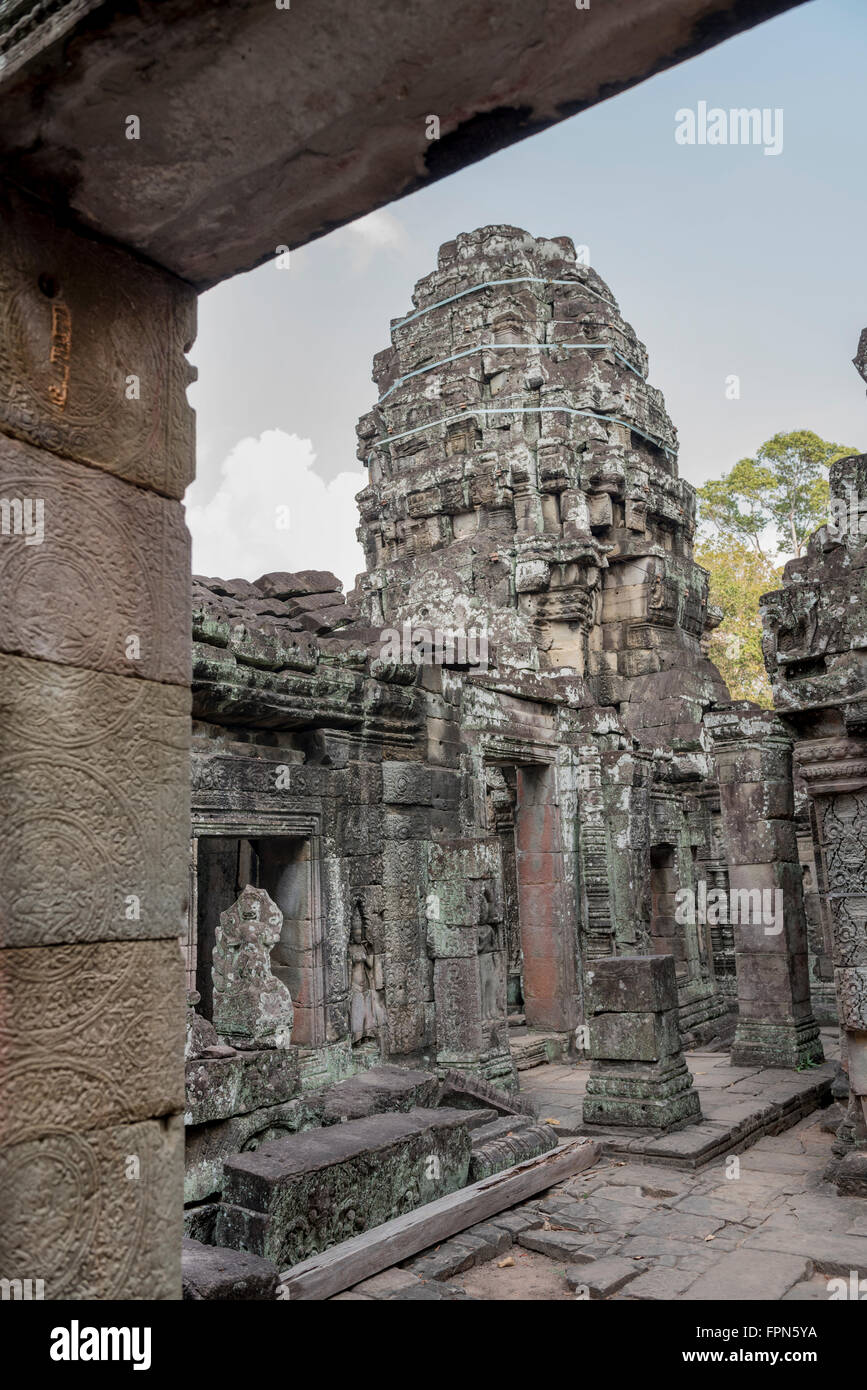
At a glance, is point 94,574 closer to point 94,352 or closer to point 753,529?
point 94,352

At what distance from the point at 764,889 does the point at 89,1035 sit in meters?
9.92

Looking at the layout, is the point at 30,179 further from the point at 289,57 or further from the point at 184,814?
the point at 184,814

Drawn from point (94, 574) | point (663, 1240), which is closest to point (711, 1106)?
point (663, 1240)

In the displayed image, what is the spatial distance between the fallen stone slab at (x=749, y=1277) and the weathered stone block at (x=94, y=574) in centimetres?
439

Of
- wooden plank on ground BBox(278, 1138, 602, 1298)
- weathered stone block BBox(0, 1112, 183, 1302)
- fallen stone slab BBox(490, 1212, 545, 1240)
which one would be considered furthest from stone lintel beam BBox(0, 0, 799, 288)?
fallen stone slab BBox(490, 1212, 545, 1240)

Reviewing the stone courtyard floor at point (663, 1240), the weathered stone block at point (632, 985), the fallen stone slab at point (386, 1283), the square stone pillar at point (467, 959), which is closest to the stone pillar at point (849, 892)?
the stone courtyard floor at point (663, 1240)

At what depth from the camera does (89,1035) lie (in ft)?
6.25

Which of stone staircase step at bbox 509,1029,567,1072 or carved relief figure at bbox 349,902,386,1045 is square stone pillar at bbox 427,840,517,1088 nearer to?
carved relief figure at bbox 349,902,386,1045

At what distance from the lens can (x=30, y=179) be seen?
187 centimetres

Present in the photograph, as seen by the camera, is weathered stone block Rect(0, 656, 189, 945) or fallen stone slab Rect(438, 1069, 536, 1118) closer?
weathered stone block Rect(0, 656, 189, 945)

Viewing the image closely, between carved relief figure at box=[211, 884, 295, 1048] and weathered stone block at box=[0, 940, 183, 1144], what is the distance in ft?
13.0

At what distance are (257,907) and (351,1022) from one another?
2335 mm

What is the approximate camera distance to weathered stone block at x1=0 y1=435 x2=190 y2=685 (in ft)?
6.11
